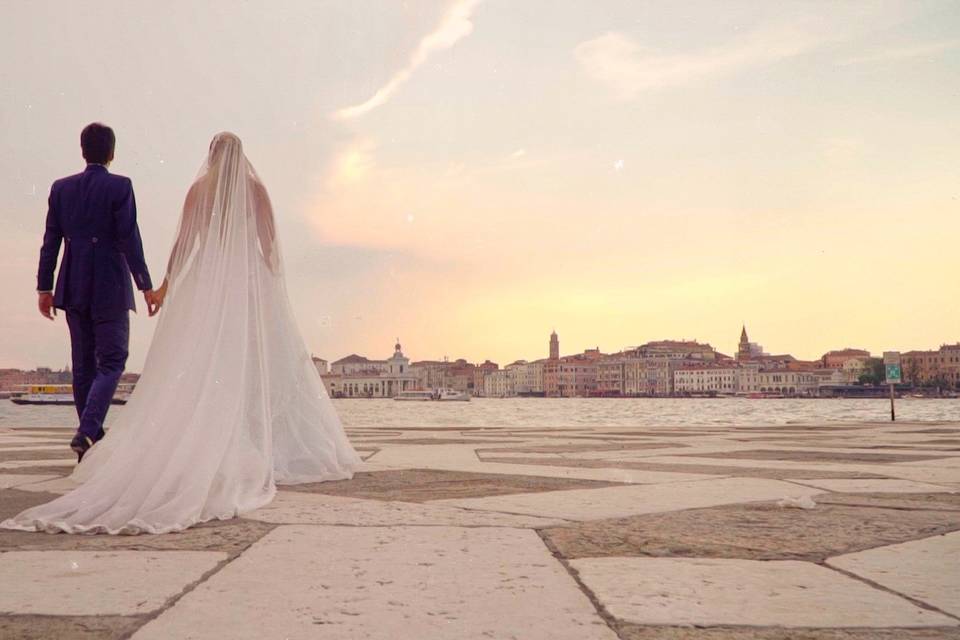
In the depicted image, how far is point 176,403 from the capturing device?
2816 millimetres

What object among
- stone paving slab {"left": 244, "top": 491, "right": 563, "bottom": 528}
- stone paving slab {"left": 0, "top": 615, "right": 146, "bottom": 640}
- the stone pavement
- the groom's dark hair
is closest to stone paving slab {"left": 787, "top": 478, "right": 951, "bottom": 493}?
→ the stone pavement

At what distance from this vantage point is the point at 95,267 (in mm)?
3684

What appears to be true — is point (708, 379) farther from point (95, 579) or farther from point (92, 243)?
point (95, 579)

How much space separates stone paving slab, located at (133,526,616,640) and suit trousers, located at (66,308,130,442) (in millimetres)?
2159

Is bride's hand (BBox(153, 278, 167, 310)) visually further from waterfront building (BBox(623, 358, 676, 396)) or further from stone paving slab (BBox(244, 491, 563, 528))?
waterfront building (BBox(623, 358, 676, 396))

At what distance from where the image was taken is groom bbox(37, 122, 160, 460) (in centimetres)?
367

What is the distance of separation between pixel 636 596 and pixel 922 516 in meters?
1.36

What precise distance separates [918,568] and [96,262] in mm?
3399

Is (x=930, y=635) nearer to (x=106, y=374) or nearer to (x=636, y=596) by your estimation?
(x=636, y=596)

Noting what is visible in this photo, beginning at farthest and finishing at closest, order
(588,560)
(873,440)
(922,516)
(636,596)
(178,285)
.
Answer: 1. (873,440)
2. (178,285)
3. (922,516)
4. (588,560)
5. (636,596)

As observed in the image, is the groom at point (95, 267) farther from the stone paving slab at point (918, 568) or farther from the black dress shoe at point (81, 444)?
the stone paving slab at point (918, 568)

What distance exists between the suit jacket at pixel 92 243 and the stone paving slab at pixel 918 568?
3095 mm

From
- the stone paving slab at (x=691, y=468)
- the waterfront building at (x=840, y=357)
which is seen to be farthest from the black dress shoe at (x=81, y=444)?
the waterfront building at (x=840, y=357)

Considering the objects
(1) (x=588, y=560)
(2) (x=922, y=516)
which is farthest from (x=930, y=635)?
(2) (x=922, y=516)
